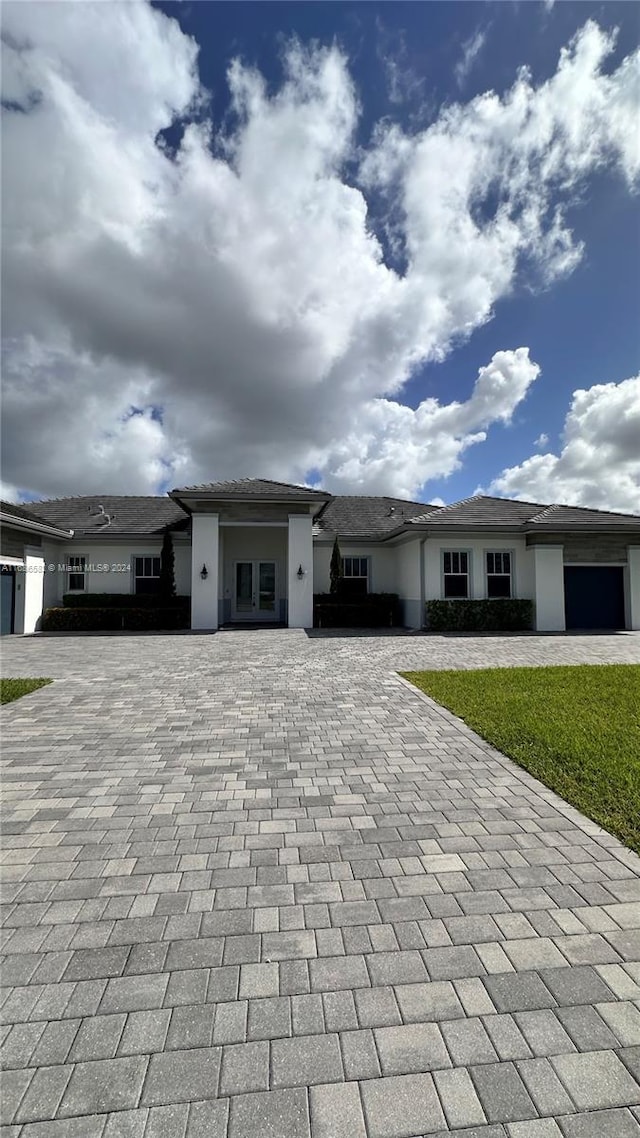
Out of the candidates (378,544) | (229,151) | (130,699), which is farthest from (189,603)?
(229,151)

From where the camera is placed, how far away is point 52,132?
8.41 meters

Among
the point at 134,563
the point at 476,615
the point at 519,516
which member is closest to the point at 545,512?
the point at 519,516

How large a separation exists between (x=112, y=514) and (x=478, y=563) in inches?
605

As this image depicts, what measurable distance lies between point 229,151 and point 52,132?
129 inches

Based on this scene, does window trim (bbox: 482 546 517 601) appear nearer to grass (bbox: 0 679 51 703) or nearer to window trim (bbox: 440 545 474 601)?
A: window trim (bbox: 440 545 474 601)

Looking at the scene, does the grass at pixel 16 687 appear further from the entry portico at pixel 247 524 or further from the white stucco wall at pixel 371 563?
the white stucco wall at pixel 371 563

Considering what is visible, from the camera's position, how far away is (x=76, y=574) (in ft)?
64.4

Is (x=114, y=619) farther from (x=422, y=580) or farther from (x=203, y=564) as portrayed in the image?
(x=422, y=580)

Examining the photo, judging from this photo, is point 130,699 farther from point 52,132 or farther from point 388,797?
point 52,132

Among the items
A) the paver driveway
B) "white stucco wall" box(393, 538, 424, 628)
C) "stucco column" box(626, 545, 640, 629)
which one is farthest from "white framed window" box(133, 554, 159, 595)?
"stucco column" box(626, 545, 640, 629)

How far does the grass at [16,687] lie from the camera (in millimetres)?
7465

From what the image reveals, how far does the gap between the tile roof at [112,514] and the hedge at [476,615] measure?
10325 millimetres

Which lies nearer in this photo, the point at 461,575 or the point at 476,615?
the point at 476,615

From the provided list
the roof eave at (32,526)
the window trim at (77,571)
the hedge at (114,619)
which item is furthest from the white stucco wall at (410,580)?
the roof eave at (32,526)
